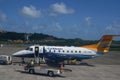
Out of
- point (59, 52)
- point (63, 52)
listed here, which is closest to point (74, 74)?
point (59, 52)

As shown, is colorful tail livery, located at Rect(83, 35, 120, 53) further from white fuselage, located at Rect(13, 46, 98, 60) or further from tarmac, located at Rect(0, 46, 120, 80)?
tarmac, located at Rect(0, 46, 120, 80)

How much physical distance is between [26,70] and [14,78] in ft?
21.3

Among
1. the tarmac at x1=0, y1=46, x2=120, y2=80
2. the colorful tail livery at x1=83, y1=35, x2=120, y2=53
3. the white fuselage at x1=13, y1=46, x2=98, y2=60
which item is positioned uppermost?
the colorful tail livery at x1=83, y1=35, x2=120, y2=53

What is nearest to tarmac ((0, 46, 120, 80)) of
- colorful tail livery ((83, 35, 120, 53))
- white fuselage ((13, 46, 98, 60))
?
white fuselage ((13, 46, 98, 60))

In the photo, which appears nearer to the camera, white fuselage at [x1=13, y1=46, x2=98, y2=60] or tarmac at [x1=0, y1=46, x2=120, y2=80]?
tarmac at [x1=0, y1=46, x2=120, y2=80]

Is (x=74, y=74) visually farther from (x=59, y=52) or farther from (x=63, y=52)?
(x=63, y=52)

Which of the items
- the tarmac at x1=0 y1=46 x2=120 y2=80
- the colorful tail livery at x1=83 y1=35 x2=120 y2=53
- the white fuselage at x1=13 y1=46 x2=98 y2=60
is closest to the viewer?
the tarmac at x1=0 y1=46 x2=120 y2=80

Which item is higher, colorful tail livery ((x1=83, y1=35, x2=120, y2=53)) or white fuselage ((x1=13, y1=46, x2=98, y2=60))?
colorful tail livery ((x1=83, y1=35, x2=120, y2=53))

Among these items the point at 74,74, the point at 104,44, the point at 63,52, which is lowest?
→ the point at 74,74

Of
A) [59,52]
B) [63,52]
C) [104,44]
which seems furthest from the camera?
[104,44]

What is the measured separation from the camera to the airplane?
175 feet

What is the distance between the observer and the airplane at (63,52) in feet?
175

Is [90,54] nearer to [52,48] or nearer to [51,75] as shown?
[52,48]

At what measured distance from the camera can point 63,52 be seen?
53969 millimetres
